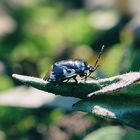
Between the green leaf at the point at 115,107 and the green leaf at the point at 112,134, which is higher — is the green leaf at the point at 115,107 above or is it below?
below

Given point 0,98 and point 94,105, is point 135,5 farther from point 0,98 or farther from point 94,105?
point 94,105

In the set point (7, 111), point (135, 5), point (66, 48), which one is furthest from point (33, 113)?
point (135, 5)

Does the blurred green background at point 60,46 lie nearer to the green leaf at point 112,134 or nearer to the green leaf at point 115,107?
the green leaf at point 112,134

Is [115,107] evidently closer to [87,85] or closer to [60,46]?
[87,85]

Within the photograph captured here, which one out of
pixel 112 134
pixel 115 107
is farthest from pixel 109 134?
pixel 115 107

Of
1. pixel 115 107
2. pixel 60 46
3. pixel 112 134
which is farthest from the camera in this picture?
pixel 60 46

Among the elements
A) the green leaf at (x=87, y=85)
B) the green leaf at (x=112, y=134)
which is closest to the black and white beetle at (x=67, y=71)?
the green leaf at (x=87, y=85)

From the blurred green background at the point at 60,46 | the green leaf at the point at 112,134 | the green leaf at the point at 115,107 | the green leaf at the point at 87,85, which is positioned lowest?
the green leaf at the point at 115,107
